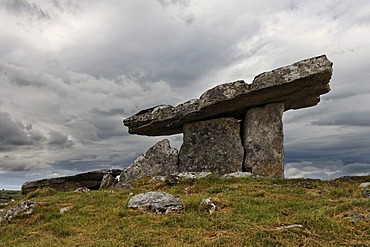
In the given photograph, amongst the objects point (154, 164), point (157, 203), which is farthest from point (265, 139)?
Answer: point (157, 203)

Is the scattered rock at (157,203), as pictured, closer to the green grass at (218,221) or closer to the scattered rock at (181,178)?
the green grass at (218,221)

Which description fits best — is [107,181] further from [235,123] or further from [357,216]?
[357,216]

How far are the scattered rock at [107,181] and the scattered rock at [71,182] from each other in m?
0.77

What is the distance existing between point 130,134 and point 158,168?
12.4 feet

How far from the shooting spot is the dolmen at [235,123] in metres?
20.3

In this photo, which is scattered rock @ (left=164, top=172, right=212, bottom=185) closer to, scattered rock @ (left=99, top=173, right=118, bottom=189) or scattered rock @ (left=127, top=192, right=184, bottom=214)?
scattered rock @ (left=127, top=192, right=184, bottom=214)

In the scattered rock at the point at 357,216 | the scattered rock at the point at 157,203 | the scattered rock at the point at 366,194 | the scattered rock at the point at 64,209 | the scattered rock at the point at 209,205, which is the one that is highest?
the scattered rock at the point at 64,209

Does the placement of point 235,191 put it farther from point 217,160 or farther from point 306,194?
point 217,160

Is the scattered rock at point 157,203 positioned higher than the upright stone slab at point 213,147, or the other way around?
the upright stone slab at point 213,147

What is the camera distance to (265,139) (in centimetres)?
2181

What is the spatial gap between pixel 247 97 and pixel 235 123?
260 cm

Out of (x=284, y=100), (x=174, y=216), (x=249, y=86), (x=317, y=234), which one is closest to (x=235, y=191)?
(x=174, y=216)

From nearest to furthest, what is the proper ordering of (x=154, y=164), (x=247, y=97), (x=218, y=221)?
1. (x=218, y=221)
2. (x=247, y=97)
3. (x=154, y=164)

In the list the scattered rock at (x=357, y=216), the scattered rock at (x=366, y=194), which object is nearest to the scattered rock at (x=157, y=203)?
the scattered rock at (x=357, y=216)
